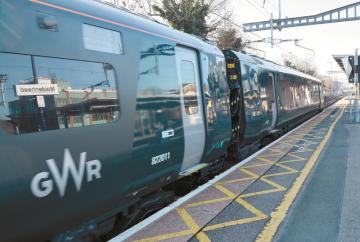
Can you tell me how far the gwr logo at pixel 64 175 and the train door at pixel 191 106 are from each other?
220 cm

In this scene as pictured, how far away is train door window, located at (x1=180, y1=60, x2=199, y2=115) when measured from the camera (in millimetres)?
5691

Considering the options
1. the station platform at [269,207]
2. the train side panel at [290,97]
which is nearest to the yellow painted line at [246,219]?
the station platform at [269,207]

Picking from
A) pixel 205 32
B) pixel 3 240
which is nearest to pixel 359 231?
pixel 3 240

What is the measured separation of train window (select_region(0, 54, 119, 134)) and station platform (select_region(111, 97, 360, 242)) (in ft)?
4.76

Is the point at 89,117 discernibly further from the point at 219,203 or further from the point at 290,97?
the point at 290,97

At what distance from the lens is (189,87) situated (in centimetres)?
590

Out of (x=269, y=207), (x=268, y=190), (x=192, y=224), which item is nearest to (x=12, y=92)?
(x=192, y=224)

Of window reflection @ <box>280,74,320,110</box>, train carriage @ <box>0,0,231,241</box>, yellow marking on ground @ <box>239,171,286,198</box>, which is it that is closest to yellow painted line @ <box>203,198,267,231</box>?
yellow marking on ground @ <box>239,171,286,198</box>

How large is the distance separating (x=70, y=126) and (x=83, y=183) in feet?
1.79

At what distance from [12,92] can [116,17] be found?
174 cm

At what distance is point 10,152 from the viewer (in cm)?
275

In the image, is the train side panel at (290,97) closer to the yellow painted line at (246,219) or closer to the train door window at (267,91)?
the train door window at (267,91)

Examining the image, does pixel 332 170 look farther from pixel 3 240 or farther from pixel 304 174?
pixel 3 240

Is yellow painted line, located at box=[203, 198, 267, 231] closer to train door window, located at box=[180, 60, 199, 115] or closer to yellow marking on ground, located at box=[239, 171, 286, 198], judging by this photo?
yellow marking on ground, located at box=[239, 171, 286, 198]
